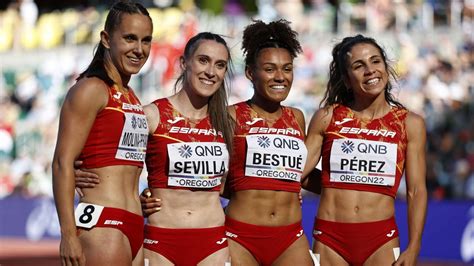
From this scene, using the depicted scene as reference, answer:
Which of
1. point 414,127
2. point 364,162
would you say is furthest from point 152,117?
point 414,127

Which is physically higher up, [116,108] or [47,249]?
[116,108]

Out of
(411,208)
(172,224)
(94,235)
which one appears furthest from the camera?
(411,208)

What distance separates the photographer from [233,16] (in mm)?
20047

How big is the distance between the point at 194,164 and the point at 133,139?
64 centimetres

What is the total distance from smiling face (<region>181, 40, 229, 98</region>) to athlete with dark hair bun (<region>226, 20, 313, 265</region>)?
0.43 meters

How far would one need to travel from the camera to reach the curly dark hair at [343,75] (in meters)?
7.71

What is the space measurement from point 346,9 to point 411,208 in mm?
11958

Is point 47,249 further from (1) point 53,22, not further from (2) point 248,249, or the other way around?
(2) point 248,249

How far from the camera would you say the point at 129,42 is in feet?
21.3

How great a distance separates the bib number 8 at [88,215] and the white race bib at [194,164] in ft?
2.72

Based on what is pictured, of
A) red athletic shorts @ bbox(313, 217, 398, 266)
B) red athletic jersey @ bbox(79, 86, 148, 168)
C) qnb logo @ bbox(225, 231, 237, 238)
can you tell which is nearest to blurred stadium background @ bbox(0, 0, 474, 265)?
red athletic shorts @ bbox(313, 217, 398, 266)

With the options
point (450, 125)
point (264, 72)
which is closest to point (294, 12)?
point (450, 125)

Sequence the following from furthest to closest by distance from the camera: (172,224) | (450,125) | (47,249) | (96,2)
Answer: (96,2), (47,249), (450,125), (172,224)

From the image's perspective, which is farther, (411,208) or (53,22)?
(53,22)
